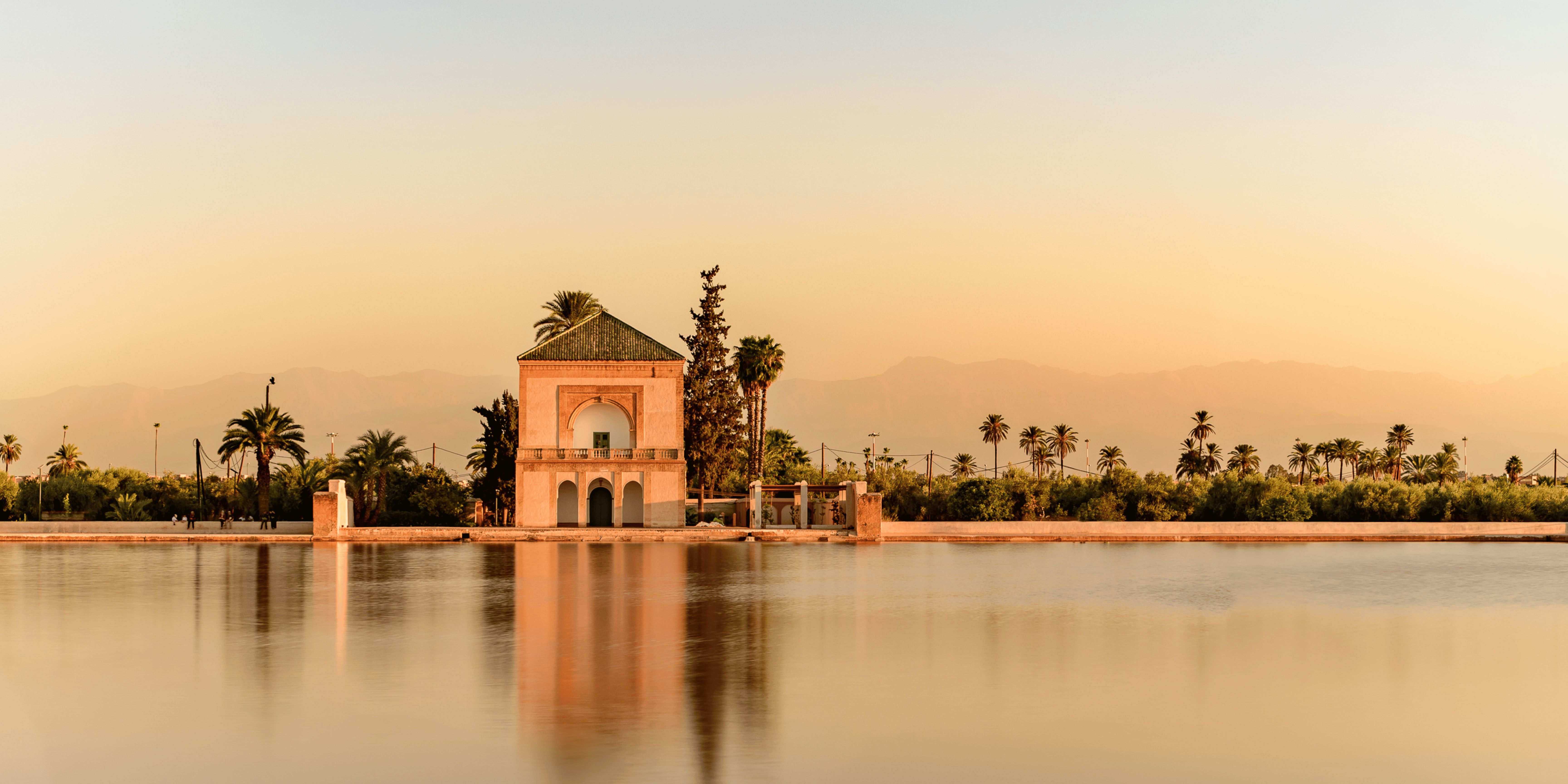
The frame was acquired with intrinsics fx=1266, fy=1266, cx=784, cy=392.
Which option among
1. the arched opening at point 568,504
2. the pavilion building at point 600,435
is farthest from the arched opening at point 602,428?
the arched opening at point 568,504

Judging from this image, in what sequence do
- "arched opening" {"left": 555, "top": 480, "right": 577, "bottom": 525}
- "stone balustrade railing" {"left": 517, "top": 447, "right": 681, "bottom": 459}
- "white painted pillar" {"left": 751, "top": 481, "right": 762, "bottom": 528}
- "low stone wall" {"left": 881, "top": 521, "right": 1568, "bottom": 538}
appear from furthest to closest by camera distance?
"arched opening" {"left": 555, "top": 480, "right": 577, "bottom": 525}, "stone balustrade railing" {"left": 517, "top": 447, "right": 681, "bottom": 459}, "white painted pillar" {"left": 751, "top": 481, "right": 762, "bottom": 528}, "low stone wall" {"left": 881, "top": 521, "right": 1568, "bottom": 538}

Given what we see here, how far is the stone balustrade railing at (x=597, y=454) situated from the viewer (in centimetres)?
4531

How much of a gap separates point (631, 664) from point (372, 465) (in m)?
37.2

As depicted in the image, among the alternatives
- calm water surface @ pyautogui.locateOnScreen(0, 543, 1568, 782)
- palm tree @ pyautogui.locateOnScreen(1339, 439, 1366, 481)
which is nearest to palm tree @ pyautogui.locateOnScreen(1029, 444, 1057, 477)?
palm tree @ pyautogui.locateOnScreen(1339, 439, 1366, 481)

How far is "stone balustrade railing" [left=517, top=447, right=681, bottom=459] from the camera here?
45.3 metres

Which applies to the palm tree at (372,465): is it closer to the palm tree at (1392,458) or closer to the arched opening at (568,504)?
the arched opening at (568,504)

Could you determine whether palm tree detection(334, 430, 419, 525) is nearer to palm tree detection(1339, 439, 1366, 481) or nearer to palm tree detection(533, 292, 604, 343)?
palm tree detection(533, 292, 604, 343)

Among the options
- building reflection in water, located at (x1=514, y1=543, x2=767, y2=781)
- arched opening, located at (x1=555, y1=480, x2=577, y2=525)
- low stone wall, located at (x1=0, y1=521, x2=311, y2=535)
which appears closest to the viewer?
building reflection in water, located at (x1=514, y1=543, x2=767, y2=781)

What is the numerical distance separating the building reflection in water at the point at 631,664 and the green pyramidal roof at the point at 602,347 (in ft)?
66.7

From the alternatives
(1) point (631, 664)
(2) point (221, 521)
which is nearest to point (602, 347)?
(2) point (221, 521)

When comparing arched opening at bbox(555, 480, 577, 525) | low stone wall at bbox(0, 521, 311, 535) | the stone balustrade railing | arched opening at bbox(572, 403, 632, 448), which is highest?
arched opening at bbox(572, 403, 632, 448)

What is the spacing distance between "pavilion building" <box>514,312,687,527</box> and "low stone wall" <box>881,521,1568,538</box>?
28.3ft

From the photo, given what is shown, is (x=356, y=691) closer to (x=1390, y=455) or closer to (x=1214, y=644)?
(x=1214, y=644)

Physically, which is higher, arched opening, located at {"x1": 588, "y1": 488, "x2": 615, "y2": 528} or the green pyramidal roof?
the green pyramidal roof
